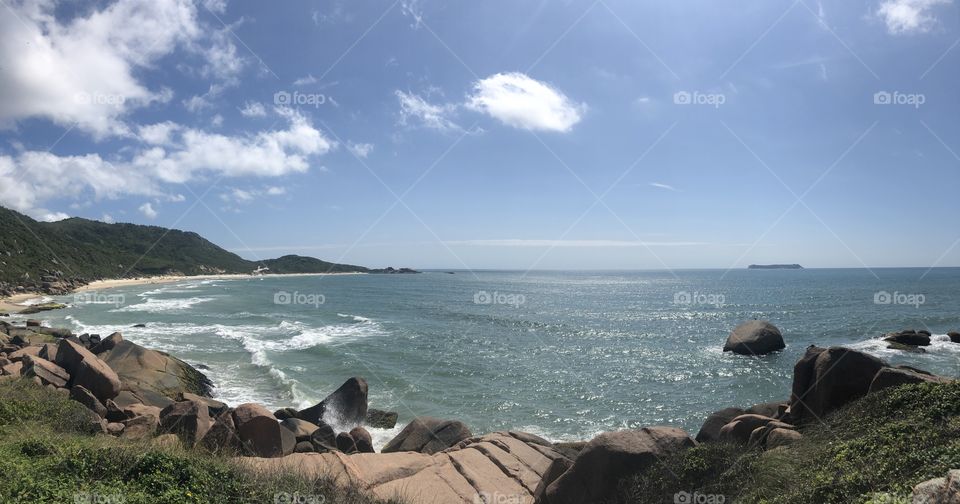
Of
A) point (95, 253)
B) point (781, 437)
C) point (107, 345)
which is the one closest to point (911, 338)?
point (781, 437)

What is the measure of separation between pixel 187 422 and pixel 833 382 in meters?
15.4

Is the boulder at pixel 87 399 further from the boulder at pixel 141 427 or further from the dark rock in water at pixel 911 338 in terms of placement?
the dark rock in water at pixel 911 338

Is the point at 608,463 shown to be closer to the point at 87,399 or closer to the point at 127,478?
the point at 127,478

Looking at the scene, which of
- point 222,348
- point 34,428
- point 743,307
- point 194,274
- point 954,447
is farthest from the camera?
point 194,274

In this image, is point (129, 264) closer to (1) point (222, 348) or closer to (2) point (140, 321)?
→ (2) point (140, 321)

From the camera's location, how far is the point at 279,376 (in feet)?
76.8

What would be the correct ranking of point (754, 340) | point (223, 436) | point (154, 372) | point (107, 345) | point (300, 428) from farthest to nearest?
1. point (754, 340)
2. point (107, 345)
3. point (154, 372)
4. point (300, 428)
5. point (223, 436)

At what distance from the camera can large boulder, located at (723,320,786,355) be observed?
30859 mm

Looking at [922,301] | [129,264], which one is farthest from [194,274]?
[922,301]

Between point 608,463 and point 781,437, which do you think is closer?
point 608,463

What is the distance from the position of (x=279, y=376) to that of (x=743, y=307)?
56500 millimetres

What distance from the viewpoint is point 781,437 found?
401 inches

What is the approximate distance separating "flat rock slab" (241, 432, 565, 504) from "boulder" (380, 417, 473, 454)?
157 centimetres

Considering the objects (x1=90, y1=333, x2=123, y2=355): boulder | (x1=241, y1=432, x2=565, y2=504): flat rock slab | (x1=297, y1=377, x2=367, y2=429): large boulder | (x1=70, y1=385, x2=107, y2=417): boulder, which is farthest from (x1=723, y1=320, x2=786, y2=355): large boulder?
(x1=90, y1=333, x2=123, y2=355): boulder
